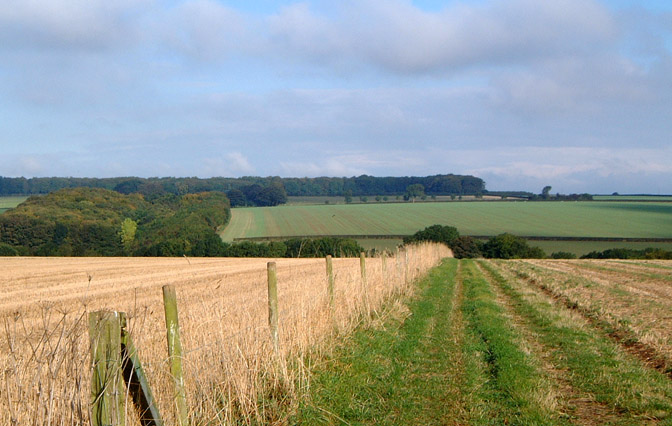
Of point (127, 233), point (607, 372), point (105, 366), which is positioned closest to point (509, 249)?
point (127, 233)

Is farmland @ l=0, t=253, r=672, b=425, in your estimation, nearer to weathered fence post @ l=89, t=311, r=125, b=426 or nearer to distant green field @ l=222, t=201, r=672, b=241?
weathered fence post @ l=89, t=311, r=125, b=426

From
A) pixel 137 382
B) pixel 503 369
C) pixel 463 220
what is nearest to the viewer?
pixel 137 382

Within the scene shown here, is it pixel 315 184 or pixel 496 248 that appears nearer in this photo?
pixel 496 248

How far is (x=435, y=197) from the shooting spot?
14275 cm

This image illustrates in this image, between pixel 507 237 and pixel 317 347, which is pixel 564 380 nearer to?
pixel 317 347

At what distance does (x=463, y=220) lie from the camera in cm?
9506

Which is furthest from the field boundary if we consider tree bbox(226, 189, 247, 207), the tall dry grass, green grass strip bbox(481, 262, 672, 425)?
the tall dry grass

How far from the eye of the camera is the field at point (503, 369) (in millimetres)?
6316

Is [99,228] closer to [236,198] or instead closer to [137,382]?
[236,198]

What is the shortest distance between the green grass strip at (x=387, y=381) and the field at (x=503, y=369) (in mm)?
15

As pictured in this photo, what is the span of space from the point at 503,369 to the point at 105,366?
613 cm

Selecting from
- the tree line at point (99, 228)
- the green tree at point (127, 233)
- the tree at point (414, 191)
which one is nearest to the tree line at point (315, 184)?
the tree at point (414, 191)

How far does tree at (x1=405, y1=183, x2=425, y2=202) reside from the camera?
140625 millimetres

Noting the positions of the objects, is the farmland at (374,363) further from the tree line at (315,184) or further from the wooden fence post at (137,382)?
the tree line at (315,184)
